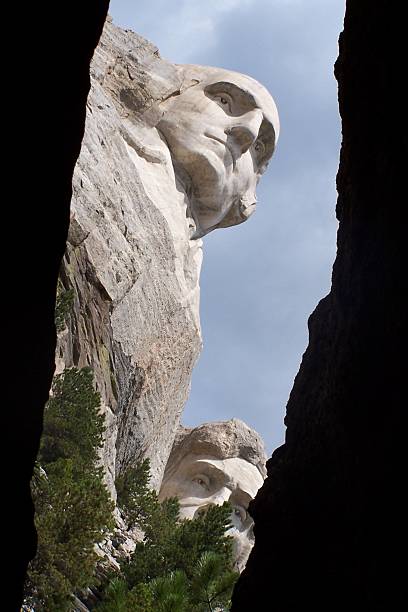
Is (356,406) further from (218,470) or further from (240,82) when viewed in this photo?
(218,470)

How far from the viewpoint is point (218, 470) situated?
2855cm

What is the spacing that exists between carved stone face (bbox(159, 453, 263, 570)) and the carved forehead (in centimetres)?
830

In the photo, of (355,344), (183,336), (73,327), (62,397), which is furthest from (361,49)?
(183,336)

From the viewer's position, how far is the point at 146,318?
20.7 metres

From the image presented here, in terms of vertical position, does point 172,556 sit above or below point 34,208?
above

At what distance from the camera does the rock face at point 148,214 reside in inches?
724

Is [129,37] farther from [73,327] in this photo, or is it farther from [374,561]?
[374,561]

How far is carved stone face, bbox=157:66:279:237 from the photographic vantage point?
24297 millimetres

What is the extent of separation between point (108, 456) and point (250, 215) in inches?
415

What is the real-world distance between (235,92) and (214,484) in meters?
9.67

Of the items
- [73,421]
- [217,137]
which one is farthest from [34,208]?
[217,137]

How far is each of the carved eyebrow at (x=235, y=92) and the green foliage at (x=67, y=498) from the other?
11.0 meters

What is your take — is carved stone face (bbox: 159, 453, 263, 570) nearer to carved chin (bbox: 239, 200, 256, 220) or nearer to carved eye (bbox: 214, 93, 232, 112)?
carved chin (bbox: 239, 200, 256, 220)

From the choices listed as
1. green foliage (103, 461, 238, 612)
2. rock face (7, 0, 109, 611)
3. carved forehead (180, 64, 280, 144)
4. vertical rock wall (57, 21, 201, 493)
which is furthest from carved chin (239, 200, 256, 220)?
rock face (7, 0, 109, 611)
